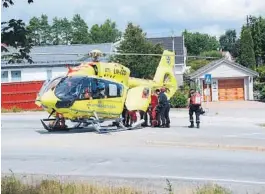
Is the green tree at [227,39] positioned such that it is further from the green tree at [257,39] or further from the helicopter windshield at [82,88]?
the helicopter windshield at [82,88]

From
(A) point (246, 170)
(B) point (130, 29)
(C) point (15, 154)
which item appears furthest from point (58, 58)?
(A) point (246, 170)

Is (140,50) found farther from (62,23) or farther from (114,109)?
(62,23)

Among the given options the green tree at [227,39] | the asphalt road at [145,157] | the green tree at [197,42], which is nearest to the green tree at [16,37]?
the asphalt road at [145,157]

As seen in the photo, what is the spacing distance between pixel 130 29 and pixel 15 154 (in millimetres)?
37791

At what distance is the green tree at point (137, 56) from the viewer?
51000 mm

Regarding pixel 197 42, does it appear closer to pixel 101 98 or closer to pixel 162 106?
pixel 162 106

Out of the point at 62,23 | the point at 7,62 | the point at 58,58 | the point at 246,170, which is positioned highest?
the point at 62,23

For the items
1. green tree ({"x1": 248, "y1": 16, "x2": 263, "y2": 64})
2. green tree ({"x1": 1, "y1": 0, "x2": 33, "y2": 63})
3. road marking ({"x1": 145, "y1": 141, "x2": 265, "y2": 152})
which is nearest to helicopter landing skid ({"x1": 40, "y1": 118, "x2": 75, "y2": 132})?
road marking ({"x1": 145, "y1": 141, "x2": 265, "y2": 152})

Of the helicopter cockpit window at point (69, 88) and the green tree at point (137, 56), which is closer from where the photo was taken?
the helicopter cockpit window at point (69, 88)

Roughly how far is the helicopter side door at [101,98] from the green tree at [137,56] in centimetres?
2680

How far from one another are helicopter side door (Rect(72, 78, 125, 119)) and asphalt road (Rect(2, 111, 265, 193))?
118cm

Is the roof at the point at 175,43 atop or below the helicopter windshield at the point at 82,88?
atop

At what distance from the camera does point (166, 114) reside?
2475cm

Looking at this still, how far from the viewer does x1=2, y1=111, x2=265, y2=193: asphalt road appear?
11789mm
